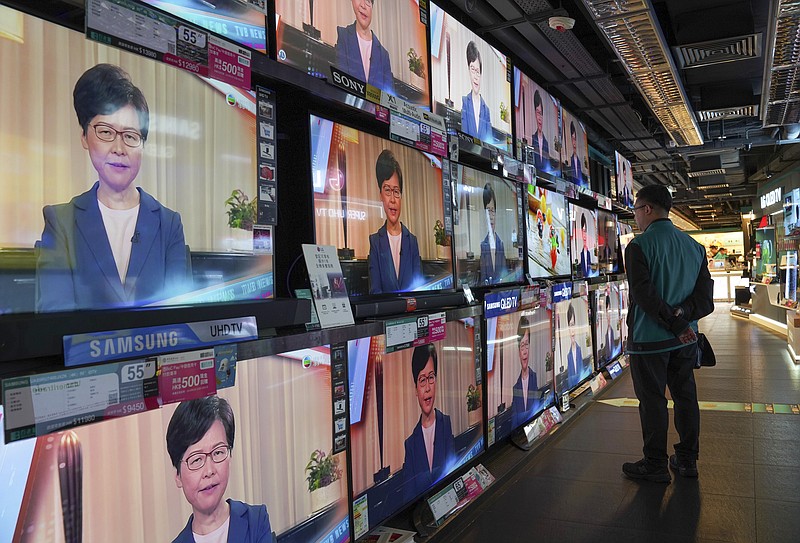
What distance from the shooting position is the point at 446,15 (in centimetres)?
342

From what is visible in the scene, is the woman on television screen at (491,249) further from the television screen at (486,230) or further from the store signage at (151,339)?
the store signage at (151,339)

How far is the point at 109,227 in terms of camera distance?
1486 mm

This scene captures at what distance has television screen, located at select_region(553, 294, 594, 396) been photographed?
17.1 ft

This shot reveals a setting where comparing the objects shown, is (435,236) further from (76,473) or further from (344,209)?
(76,473)

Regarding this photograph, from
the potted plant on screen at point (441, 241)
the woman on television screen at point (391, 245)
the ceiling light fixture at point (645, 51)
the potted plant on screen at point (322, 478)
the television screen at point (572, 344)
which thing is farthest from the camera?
the television screen at point (572, 344)

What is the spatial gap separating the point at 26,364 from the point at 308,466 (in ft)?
3.44

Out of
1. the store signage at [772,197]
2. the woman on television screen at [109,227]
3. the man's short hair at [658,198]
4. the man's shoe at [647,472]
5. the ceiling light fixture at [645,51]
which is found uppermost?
the ceiling light fixture at [645,51]

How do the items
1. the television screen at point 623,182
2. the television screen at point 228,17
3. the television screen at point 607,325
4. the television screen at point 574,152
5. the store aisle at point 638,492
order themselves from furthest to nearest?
the television screen at point 623,182 < the television screen at point 607,325 < the television screen at point 574,152 < the store aisle at point 638,492 < the television screen at point 228,17

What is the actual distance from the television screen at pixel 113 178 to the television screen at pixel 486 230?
182 centimetres

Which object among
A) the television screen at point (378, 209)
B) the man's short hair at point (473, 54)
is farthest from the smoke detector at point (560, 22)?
the television screen at point (378, 209)

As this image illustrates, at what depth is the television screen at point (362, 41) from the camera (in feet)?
7.11

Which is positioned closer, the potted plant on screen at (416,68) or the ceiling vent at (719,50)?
the potted plant on screen at (416,68)

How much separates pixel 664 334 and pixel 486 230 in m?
1.28

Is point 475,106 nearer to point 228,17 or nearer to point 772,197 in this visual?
point 228,17
